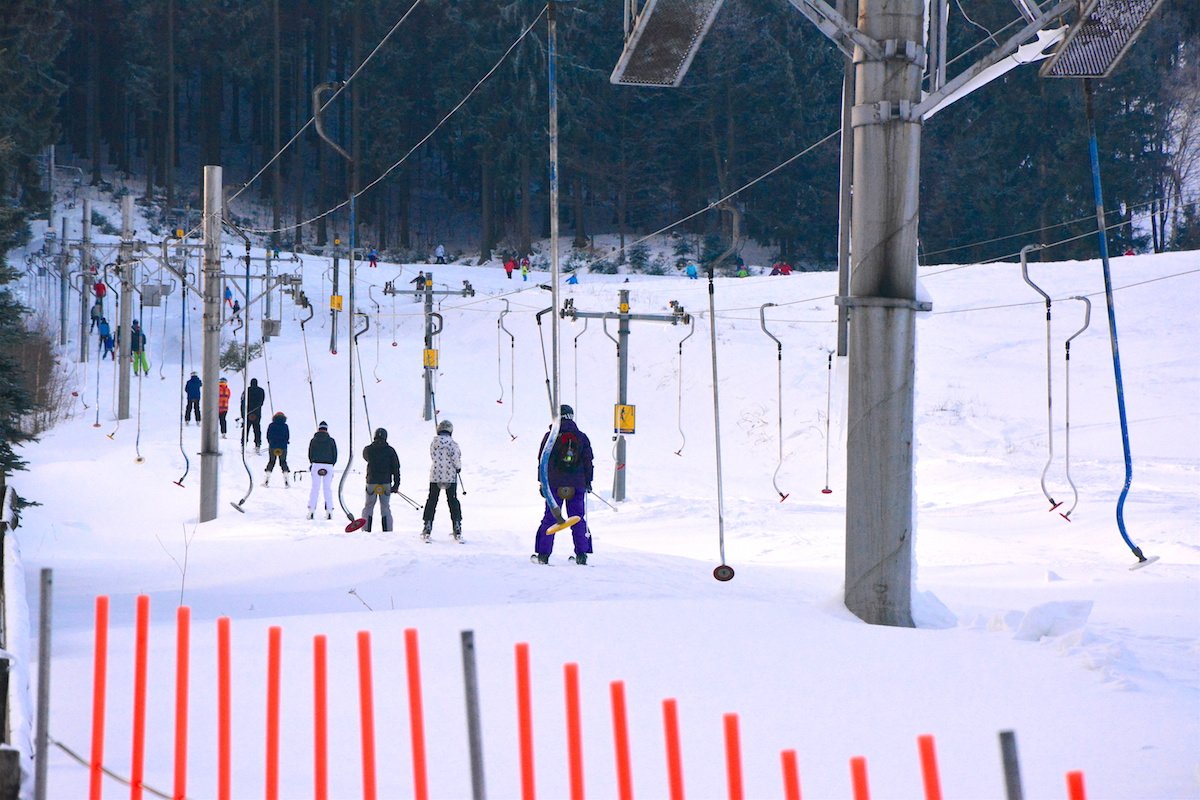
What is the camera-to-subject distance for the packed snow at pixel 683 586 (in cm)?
583

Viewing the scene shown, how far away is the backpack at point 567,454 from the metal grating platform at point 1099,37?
18.3 feet

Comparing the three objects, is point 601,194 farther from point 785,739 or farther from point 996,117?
point 785,739

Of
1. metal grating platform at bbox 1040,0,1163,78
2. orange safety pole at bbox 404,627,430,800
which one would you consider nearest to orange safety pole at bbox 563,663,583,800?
orange safety pole at bbox 404,627,430,800

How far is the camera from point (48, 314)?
45.4m

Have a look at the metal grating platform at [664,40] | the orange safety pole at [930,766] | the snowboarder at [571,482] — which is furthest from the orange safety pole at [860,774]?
the snowboarder at [571,482]

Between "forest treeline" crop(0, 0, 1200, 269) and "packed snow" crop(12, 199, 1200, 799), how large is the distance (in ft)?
71.5

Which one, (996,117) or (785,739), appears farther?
(996,117)

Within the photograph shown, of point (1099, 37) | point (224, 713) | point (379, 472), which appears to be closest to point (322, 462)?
point (379, 472)

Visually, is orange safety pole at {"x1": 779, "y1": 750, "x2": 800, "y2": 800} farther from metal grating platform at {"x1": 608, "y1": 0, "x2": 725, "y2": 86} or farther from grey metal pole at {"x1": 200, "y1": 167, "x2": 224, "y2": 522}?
grey metal pole at {"x1": 200, "y1": 167, "x2": 224, "y2": 522}

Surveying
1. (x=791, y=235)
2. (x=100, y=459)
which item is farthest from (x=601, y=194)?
(x=100, y=459)

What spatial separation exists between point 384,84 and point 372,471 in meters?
47.3

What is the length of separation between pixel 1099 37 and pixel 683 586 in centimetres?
557

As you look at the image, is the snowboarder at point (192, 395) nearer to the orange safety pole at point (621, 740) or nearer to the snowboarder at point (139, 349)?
the snowboarder at point (139, 349)

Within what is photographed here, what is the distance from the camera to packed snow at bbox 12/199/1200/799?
229 inches
